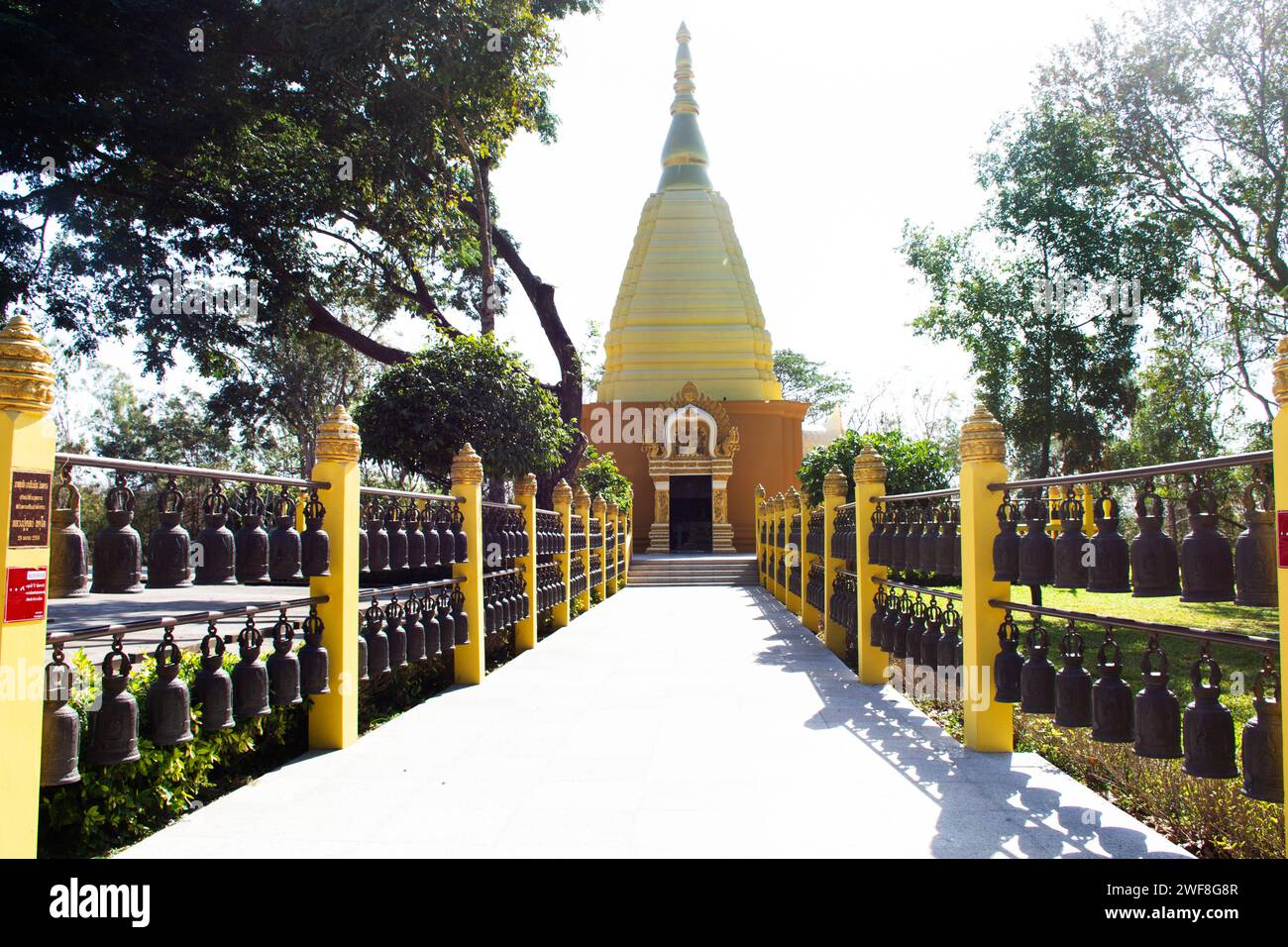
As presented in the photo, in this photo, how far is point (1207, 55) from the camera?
11.3 meters

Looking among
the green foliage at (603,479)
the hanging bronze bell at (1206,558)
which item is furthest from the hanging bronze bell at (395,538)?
the green foliage at (603,479)

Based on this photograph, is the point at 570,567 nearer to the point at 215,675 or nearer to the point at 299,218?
the point at 215,675

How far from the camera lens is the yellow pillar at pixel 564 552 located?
9.89m

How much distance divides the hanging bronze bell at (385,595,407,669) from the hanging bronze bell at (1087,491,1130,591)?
3.60 m

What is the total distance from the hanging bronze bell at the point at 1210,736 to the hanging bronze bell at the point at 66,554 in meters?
3.53

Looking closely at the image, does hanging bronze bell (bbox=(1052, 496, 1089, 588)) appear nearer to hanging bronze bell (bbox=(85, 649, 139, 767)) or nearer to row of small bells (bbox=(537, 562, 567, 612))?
hanging bronze bell (bbox=(85, 649, 139, 767))

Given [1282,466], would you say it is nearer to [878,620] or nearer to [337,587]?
[878,620]

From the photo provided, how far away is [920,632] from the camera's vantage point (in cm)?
489

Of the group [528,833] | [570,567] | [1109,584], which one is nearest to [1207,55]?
[570,567]

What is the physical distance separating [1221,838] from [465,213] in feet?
48.8

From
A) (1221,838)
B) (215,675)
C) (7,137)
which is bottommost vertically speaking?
(1221,838)

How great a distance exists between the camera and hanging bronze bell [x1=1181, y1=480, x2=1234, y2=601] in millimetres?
2717

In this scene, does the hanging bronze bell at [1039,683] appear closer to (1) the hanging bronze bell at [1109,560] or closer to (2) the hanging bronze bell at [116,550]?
(1) the hanging bronze bell at [1109,560]

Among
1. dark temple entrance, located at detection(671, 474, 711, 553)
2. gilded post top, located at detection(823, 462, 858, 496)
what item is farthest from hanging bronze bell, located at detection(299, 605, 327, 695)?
dark temple entrance, located at detection(671, 474, 711, 553)
